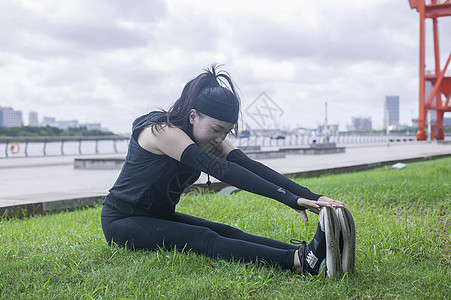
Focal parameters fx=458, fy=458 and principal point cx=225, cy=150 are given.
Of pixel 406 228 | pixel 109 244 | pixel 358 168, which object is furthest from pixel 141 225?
pixel 358 168

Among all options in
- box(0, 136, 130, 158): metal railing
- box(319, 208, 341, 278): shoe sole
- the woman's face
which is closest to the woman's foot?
box(319, 208, 341, 278): shoe sole

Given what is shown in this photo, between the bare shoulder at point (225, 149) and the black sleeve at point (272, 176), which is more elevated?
the bare shoulder at point (225, 149)

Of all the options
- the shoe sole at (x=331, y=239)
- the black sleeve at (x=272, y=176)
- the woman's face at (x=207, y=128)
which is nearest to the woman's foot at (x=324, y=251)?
the shoe sole at (x=331, y=239)

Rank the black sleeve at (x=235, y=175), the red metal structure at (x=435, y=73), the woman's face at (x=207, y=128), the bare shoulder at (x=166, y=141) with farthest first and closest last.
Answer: the red metal structure at (x=435, y=73) → the woman's face at (x=207, y=128) → the bare shoulder at (x=166, y=141) → the black sleeve at (x=235, y=175)

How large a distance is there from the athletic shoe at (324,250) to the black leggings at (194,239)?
14 cm

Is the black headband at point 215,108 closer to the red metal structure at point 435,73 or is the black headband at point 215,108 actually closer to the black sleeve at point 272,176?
the black sleeve at point 272,176

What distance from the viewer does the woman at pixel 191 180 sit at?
242cm

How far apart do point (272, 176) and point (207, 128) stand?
0.48 metres

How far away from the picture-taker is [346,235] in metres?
2.24

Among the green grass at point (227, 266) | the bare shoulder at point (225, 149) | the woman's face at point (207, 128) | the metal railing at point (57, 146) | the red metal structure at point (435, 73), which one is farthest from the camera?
the red metal structure at point (435, 73)

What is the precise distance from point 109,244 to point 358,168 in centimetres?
861

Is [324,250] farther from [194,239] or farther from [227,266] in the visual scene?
[194,239]

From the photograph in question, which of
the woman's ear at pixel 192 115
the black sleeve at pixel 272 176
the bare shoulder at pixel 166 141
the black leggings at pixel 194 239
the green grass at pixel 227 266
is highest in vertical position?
the woman's ear at pixel 192 115

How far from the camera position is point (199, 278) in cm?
231
